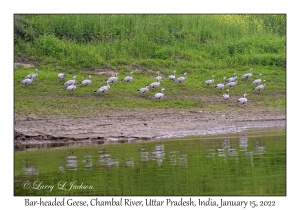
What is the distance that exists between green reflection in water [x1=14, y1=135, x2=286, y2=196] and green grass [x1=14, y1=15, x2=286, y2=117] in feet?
15.1

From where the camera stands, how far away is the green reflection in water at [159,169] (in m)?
12.7

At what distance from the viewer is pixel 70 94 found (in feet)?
76.5

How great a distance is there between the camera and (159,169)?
1459cm

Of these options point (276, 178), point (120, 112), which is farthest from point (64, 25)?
point (276, 178)

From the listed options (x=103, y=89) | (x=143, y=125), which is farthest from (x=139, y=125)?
(x=103, y=89)

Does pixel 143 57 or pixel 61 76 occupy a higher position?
pixel 143 57

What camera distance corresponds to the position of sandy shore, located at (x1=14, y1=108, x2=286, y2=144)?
64.1 feet

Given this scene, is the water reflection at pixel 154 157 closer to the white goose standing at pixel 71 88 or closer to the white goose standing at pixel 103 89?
the white goose standing at pixel 103 89

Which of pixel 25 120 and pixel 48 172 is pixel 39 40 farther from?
pixel 48 172

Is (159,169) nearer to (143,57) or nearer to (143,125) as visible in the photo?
(143,125)

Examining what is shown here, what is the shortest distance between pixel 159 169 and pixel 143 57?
566 inches

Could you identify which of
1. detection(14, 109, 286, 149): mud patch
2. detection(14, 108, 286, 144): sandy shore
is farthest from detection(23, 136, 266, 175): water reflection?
detection(14, 108, 286, 144): sandy shore

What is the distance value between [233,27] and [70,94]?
1210 cm

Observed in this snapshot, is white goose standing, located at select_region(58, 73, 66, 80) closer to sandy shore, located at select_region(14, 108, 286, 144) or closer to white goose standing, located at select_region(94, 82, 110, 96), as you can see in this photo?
white goose standing, located at select_region(94, 82, 110, 96)
